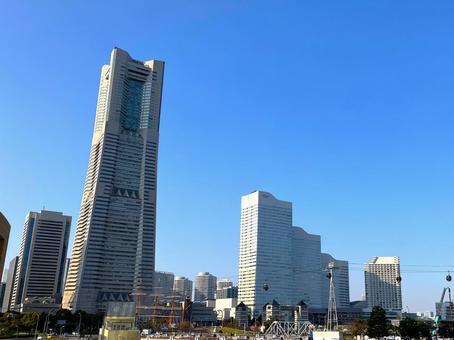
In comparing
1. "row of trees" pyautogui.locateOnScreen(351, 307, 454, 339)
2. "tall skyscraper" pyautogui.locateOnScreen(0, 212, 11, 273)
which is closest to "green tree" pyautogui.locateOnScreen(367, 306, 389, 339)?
"row of trees" pyautogui.locateOnScreen(351, 307, 454, 339)

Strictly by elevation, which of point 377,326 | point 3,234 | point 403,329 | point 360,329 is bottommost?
point 360,329

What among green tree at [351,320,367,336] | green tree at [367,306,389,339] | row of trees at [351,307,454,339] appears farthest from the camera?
green tree at [351,320,367,336]

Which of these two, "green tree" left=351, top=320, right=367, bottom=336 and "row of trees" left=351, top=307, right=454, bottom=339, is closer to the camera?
"row of trees" left=351, top=307, right=454, bottom=339

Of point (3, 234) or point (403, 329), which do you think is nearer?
point (3, 234)

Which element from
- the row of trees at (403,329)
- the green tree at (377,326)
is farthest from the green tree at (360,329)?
the green tree at (377,326)

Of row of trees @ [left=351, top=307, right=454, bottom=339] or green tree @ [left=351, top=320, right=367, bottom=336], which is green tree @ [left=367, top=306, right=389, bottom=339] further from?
green tree @ [left=351, top=320, right=367, bottom=336]

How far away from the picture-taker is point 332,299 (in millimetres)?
150750

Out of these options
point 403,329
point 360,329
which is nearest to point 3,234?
point 403,329

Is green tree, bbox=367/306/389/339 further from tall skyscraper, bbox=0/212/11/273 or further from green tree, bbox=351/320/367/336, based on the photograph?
tall skyscraper, bbox=0/212/11/273

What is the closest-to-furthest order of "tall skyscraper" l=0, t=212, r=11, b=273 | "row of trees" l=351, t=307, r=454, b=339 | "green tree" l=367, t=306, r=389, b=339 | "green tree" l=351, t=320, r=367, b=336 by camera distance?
"tall skyscraper" l=0, t=212, r=11, b=273, "green tree" l=367, t=306, r=389, b=339, "row of trees" l=351, t=307, r=454, b=339, "green tree" l=351, t=320, r=367, b=336

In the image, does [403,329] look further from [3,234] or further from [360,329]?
[3,234]

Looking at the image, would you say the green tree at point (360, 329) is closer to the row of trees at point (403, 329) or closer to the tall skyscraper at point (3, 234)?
the row of trees at point (403, 329)

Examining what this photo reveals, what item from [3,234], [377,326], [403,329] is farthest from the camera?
[403,329]

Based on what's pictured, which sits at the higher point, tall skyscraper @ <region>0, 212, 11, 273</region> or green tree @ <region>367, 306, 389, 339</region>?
tall skyscraper @ <region>0, 212, 11, 273</region>
